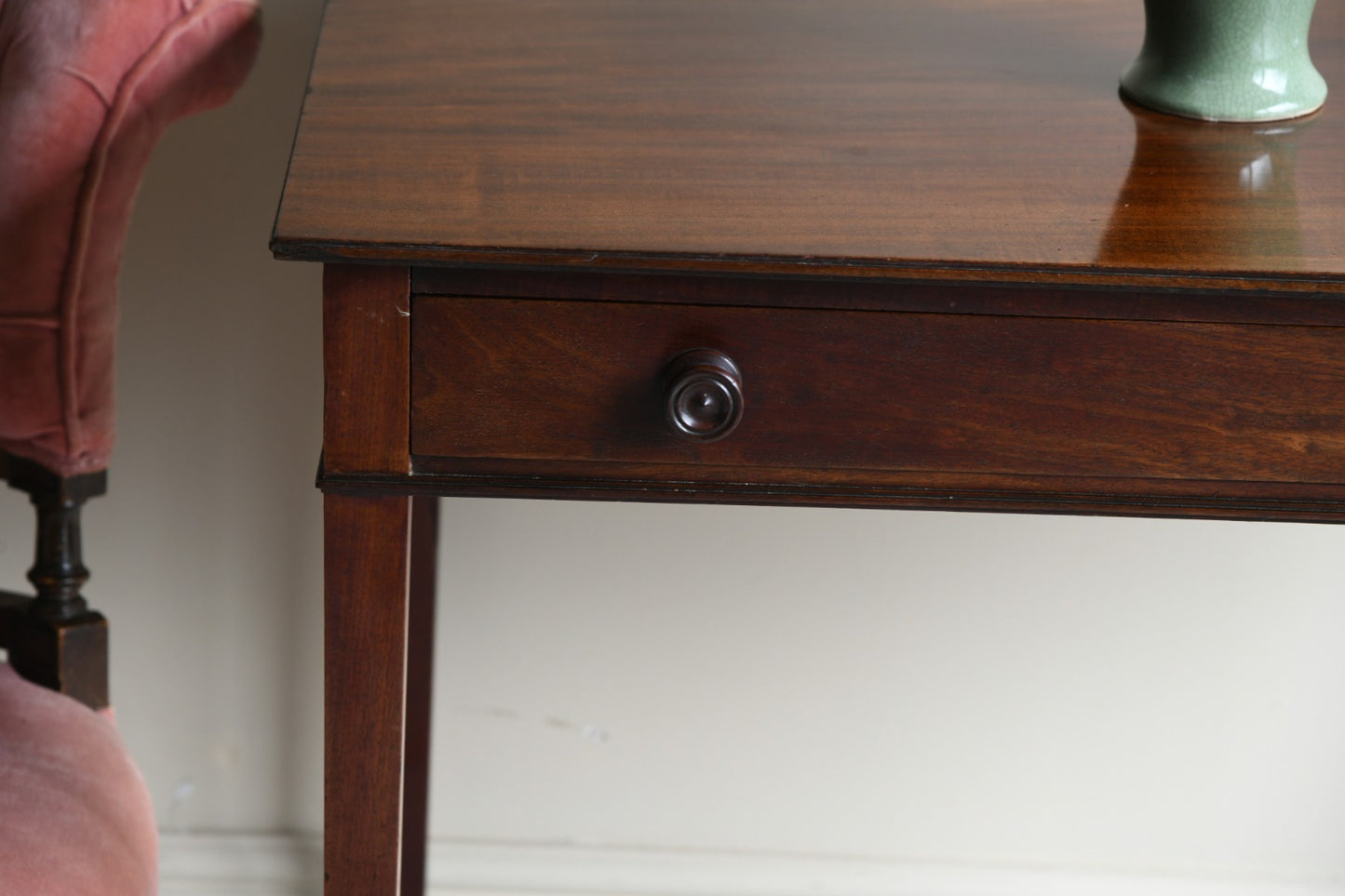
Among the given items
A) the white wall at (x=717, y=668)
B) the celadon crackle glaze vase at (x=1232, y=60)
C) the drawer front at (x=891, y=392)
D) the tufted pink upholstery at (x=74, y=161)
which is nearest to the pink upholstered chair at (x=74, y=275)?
the tufted pink upholstery at (x=74, y=161)

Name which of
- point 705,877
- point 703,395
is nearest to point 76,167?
point 703,395

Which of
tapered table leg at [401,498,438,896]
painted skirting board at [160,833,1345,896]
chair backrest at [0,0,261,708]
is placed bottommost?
painted skirting board at [160,833,1345,896]

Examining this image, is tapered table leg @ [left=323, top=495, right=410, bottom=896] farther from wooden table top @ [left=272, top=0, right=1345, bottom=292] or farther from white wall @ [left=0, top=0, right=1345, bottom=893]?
white wall @ [left=0, top=0, right=1345, bottom=893]

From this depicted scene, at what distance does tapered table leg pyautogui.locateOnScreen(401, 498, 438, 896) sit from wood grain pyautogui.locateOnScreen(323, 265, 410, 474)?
0.40m

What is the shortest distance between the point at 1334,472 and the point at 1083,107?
0.21m

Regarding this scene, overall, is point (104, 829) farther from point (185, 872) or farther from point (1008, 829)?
point (1008, 829)

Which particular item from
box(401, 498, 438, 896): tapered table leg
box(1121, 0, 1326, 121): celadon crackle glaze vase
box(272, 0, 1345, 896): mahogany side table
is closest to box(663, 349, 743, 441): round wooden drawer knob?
box(272, 0, 1345, 896): mahogany side table

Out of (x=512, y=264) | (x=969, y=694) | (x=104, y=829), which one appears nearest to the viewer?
(x=512, y=264)

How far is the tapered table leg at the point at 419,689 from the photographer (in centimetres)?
97

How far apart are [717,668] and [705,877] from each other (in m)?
0.18

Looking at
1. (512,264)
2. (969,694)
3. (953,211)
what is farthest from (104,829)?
(969,694)

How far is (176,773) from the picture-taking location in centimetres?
112

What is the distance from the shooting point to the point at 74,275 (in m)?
0.64

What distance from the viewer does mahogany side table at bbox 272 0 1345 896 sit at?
1.70 ft
